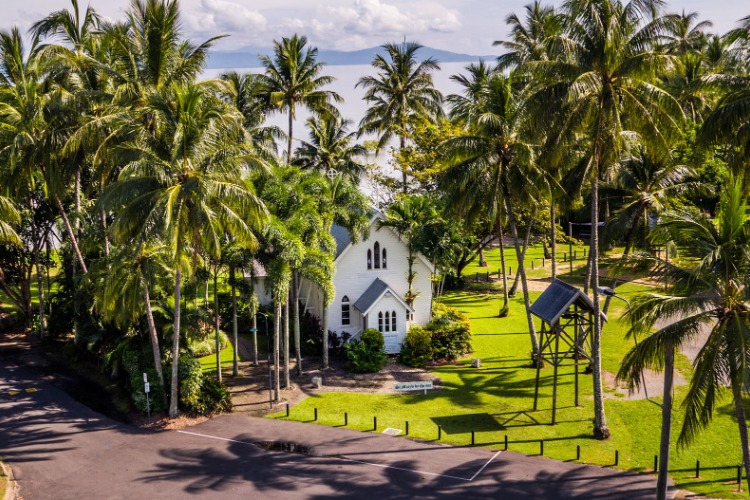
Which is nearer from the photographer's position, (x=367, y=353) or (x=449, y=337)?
(x=367, y=353)

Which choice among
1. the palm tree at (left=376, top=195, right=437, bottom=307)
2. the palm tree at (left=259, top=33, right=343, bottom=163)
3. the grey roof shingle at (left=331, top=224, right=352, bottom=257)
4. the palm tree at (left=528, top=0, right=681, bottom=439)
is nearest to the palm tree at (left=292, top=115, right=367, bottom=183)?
the palm tree at (left=259, top=33, right=343, bottom=163)

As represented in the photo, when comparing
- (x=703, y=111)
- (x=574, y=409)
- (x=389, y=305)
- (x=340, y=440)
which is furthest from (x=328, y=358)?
(x=703, y=111)

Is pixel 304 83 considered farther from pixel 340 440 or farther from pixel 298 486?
pixel 298 486

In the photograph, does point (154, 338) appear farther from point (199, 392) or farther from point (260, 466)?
point (260, 466)

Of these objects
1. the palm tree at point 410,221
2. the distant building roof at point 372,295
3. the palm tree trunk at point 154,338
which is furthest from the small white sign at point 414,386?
the palm tree trunk at point 154,338

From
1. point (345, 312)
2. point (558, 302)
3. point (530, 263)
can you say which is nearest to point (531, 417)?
point (558, 302)

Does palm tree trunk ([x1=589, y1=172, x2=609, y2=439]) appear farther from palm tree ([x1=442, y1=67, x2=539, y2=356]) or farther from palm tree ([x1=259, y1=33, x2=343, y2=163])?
palm tree ([x1=259, y1=33, x2=343, y2=163])
